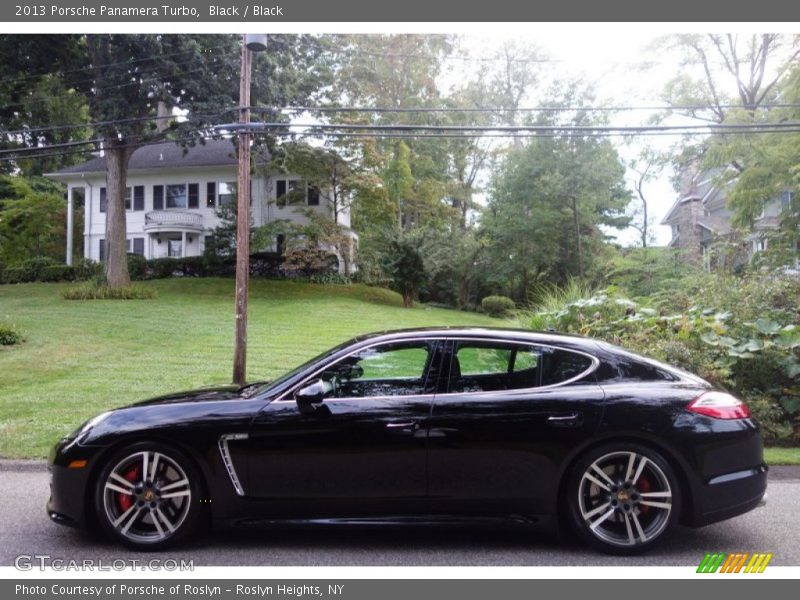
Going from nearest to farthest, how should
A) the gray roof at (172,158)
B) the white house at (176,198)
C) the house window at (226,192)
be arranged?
the white house at (176,198) → the house window at (226,192) → the gray roof at (172,158)

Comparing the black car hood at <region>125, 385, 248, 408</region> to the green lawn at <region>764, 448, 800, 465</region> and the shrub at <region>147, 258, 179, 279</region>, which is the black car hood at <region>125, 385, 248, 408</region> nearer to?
the green lawn at <region>764, 448, 800, 465</region>

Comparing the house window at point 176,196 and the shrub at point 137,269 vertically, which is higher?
the house window at point 176,196

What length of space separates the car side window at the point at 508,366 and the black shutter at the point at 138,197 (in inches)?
1369

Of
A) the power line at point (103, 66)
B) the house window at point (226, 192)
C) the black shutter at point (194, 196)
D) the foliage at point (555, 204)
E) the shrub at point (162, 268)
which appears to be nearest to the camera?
the power line at point (103, 66)

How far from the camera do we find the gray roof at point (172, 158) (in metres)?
33.4

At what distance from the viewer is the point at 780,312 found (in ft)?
29.3

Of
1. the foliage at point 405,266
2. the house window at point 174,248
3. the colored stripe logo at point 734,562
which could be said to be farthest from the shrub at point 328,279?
the colored stripe logo at point 734,562

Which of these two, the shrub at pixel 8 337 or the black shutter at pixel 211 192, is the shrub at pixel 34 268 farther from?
the shrub at pixel 8 337

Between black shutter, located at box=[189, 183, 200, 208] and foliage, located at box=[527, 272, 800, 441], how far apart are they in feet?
90.6

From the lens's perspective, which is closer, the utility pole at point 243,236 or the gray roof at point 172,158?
the utility pole at point 243,236

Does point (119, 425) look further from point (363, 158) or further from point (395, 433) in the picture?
point (363, 158)

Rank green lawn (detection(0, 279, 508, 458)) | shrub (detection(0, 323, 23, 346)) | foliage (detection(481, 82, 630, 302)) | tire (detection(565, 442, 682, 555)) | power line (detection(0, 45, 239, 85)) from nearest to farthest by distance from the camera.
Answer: tire (detection(565, 442, 682, 555)), green lawn (detection(0, 279, 508, 458)), shrub (detection(0, 323, 23, 346)), power line (detection(0, 45, 239, 85)), foliage (detection(481, 82, 630, 302))

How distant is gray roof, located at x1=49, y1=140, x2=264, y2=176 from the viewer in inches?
1315

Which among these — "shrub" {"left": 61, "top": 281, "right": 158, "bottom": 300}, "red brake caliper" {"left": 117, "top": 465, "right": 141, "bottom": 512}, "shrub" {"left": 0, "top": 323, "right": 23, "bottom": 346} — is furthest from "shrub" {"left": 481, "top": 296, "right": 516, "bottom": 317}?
"red brake caliper" {"left": 117, "top": 465, "right": 141, "bottom": 512}
